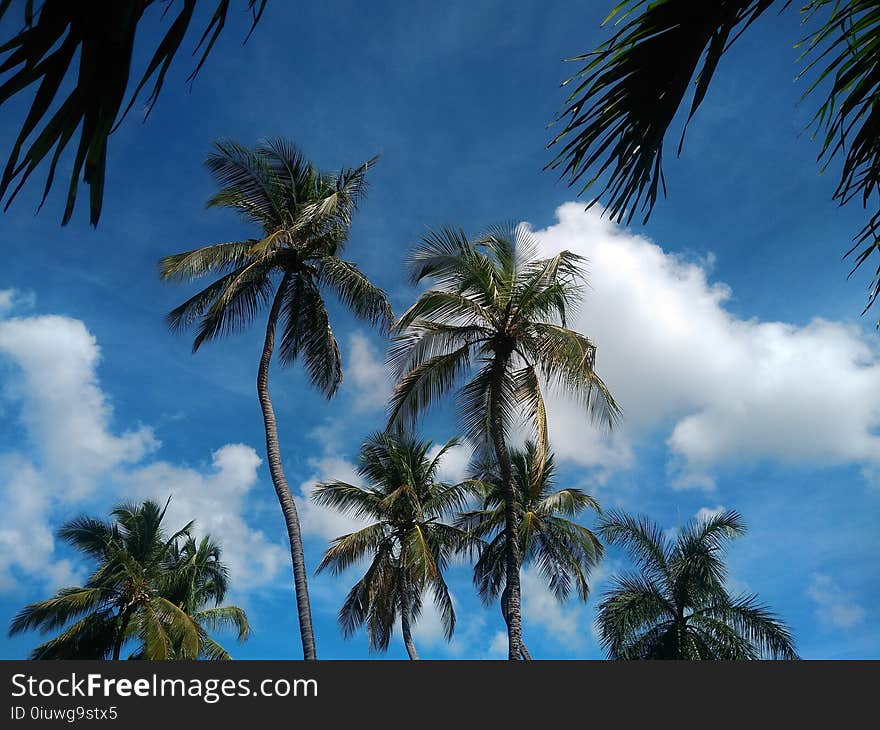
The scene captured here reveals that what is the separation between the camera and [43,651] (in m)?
24.4

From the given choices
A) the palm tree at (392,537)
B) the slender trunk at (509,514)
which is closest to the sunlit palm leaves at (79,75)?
the slender trunk at (509,514)

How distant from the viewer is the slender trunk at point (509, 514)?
14781mm

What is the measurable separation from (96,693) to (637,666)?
215 inches

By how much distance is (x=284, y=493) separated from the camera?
52.5 feet

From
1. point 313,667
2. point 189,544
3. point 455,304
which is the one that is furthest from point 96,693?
point 189,544

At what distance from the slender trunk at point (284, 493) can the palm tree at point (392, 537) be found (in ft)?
23.8

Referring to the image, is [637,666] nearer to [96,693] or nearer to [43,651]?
[96,693]

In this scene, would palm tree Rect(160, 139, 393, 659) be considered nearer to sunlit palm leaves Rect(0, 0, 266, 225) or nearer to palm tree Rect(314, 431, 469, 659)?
palm tree Rect(314, 431, 469, 659)

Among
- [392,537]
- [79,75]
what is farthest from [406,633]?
[79,75]

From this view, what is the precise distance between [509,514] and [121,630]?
16028 mm

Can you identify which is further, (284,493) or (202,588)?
(202,588)

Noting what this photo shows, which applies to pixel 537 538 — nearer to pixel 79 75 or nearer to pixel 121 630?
pixel 121 630

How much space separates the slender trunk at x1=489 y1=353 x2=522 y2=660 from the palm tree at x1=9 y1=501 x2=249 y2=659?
1087cm

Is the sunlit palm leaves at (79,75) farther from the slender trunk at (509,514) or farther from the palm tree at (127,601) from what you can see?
the palm tree at (127,601)
